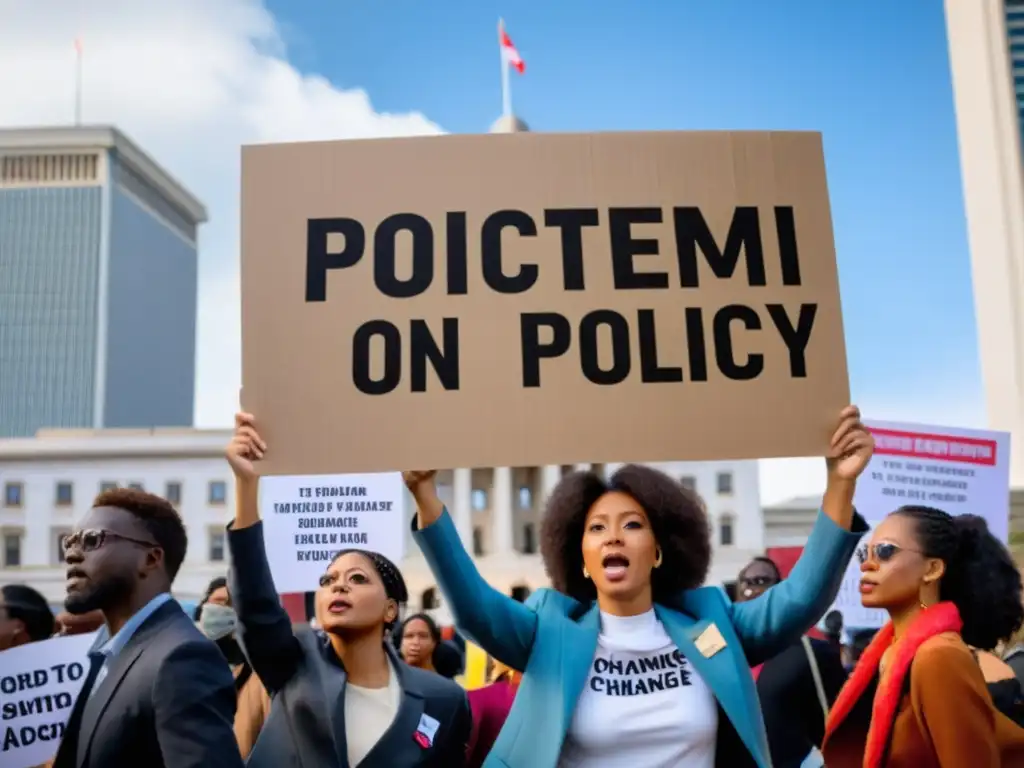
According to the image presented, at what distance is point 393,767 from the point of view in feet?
12.0

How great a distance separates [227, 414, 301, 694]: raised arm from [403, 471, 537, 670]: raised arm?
460 millimetres

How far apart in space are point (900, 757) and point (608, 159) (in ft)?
6.48

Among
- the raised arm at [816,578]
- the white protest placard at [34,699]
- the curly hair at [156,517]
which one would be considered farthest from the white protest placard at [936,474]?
the curly hair at [156,517]

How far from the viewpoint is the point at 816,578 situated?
120 inches

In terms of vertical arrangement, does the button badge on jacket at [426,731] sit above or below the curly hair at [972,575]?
below

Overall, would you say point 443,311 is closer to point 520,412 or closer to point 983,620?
point 520,412

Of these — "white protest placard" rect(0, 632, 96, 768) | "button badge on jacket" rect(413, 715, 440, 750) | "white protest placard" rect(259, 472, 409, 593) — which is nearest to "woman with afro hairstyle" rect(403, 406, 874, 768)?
"button badge on jacket" rect(413, 715, 440, 750)

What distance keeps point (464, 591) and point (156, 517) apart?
100cm

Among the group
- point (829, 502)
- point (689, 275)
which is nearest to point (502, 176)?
point (689, 275)

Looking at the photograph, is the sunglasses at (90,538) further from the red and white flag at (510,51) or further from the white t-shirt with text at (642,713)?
the red and white flag at (510,51)

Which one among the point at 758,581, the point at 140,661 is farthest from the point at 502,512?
the point at 140,661

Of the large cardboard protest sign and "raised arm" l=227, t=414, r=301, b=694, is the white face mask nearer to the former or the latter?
"raised arm" l=227, t=414, r=301, b=694

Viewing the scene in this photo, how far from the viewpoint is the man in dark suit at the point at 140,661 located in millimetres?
2822

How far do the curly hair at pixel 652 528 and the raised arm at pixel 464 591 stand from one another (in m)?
0.33
